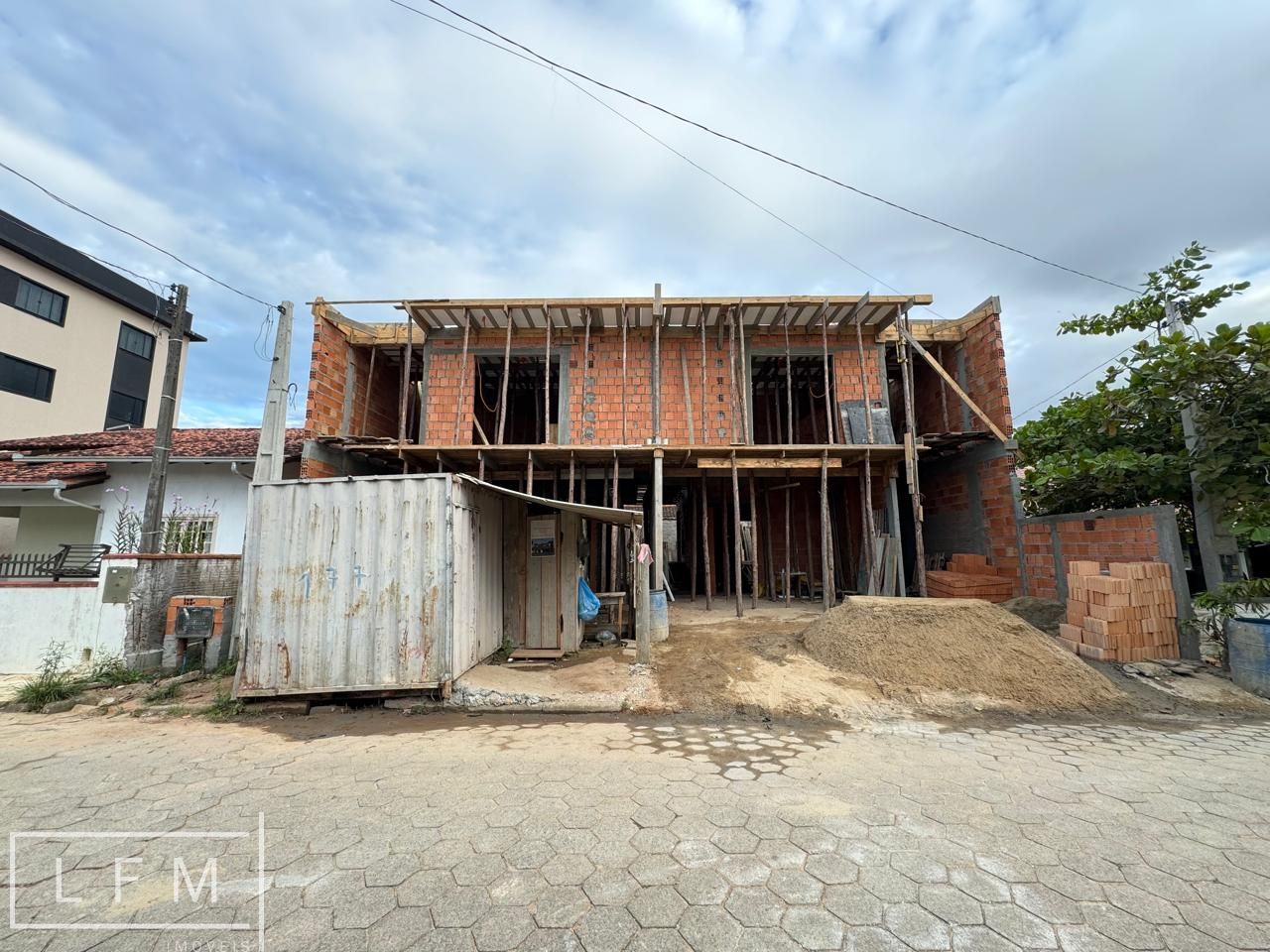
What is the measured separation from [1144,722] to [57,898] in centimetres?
814

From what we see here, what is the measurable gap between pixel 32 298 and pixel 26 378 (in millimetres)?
2800

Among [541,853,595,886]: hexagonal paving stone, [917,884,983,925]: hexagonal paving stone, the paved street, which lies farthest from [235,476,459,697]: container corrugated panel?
[917,884,983,925]: hexagonal paving stone

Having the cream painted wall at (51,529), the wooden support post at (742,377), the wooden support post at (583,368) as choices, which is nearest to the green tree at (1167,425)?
the wooden support post at (742,377)

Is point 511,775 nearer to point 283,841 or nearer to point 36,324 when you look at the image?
point 283,841

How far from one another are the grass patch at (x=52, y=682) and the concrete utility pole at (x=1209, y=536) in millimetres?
13980

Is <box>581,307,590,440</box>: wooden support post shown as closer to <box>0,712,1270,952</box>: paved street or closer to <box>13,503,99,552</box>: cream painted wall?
<box>0,712,1270,952</box>: paved street

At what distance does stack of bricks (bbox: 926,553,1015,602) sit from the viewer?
31.1ft

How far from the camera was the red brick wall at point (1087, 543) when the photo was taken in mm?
6973

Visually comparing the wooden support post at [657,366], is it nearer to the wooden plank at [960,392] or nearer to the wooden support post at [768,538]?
the wooden support post at [768,538]

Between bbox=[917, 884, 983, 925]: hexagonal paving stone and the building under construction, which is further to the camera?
the building under construction

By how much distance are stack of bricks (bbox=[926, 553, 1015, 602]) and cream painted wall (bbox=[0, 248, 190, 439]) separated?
22.5m

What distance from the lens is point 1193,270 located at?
23.8 ft

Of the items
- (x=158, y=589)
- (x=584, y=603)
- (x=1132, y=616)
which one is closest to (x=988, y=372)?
(x=1132, y=616)

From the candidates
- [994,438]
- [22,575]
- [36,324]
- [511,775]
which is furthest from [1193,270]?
[36,324]
